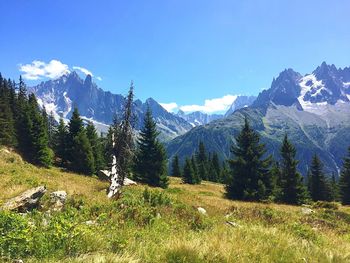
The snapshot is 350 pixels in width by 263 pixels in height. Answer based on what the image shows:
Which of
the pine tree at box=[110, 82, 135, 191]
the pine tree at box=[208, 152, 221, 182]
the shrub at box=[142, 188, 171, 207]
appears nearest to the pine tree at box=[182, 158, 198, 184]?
the pine tree at box=[110, 82, 135, 191]

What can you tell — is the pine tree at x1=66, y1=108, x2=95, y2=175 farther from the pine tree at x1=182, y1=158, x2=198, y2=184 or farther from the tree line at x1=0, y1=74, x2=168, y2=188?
the pine tree at x1=182, y1=158, x2=198, y2=184

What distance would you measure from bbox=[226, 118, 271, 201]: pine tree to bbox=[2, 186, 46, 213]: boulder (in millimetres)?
30882

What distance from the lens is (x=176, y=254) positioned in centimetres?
605

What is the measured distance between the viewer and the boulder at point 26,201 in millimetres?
11664

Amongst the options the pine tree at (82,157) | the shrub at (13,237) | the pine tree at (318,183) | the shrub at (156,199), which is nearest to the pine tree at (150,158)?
the pine tree at (82,157)

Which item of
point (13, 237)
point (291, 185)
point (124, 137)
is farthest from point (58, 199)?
point (291, 185)

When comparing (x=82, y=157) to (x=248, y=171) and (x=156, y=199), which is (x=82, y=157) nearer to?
(x=248, y=171)

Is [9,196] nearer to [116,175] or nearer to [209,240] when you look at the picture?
[209,240]

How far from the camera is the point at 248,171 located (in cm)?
4303

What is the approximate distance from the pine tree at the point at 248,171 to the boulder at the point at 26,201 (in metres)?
30.9

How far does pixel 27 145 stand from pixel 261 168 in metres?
33.1

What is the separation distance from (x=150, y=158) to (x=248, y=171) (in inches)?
523

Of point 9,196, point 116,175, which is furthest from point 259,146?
point 9,196

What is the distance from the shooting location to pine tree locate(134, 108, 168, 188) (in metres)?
47.9
